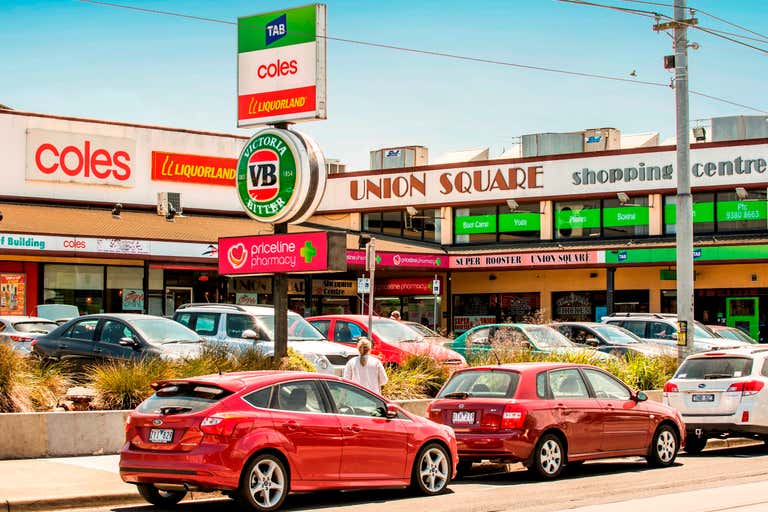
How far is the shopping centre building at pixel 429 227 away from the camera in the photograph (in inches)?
1539

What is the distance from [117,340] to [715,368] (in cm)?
1012

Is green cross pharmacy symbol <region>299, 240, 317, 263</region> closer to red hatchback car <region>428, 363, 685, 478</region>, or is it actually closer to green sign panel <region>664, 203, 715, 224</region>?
red hatchback car <region>428, 363, 685, 478</region>

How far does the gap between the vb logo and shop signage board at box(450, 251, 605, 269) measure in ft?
82.0

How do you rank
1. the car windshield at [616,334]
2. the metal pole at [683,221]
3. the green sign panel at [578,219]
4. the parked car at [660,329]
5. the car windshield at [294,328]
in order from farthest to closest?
the green sign panel at [578,219] → the parked car at [660,329] → the car windshield at [616,334] → the metal pole at [683,221] → the car windshield at [294,328]

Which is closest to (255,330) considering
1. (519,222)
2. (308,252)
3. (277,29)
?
(308,252)

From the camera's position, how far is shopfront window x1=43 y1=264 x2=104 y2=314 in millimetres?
38906

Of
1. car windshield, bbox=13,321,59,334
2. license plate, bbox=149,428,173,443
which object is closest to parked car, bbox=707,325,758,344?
car windshield, bbox=13,321,59,334

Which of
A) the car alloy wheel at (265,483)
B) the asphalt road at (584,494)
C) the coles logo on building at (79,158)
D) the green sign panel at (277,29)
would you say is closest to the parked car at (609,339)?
the asphalt road at (584,494)

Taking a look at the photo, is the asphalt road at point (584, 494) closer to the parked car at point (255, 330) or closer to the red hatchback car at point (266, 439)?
the red hatchback car at point (266, 439)

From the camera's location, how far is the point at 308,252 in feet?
57.8

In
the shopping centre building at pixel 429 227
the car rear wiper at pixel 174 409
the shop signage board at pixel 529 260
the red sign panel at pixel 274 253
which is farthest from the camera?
the shop signage board at pixel 529 260

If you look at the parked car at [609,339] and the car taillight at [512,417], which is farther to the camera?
the parked car at [609,339]

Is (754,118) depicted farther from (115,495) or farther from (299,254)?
(115,495)

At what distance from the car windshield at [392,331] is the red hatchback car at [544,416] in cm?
814
